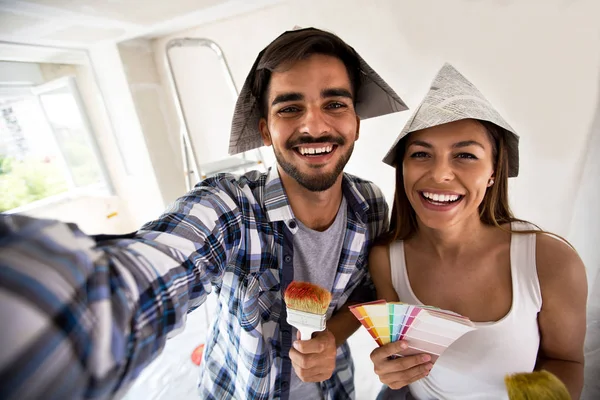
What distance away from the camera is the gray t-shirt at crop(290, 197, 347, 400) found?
754mm

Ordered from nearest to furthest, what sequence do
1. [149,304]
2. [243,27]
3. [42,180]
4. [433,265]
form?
[149,304]
[433,265]
[243,27]
[42,180]

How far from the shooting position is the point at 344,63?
780mm

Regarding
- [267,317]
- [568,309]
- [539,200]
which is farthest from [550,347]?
[539,200]

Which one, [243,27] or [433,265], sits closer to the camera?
[433,265]

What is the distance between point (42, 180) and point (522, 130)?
10.2 feet

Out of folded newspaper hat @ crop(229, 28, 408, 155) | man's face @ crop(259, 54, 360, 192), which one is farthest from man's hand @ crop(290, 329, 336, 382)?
folded newspaper hat @ crop(229, 28, 408, 155)

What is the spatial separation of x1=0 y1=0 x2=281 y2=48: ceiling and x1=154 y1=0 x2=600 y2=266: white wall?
351 mm

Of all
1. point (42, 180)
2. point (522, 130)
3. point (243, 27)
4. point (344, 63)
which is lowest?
point (42, 180)

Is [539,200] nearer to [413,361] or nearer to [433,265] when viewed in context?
[433,265]

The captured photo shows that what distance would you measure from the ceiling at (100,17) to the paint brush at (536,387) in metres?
1.72

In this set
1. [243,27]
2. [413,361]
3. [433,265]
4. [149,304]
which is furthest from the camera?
[243,27]

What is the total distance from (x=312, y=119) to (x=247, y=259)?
0.39m

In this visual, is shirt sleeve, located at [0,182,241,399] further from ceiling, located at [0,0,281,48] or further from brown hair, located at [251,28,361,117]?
ceiling, located at [0,0,281,48]

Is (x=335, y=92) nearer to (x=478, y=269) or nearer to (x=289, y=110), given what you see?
(x=289, y=110)
